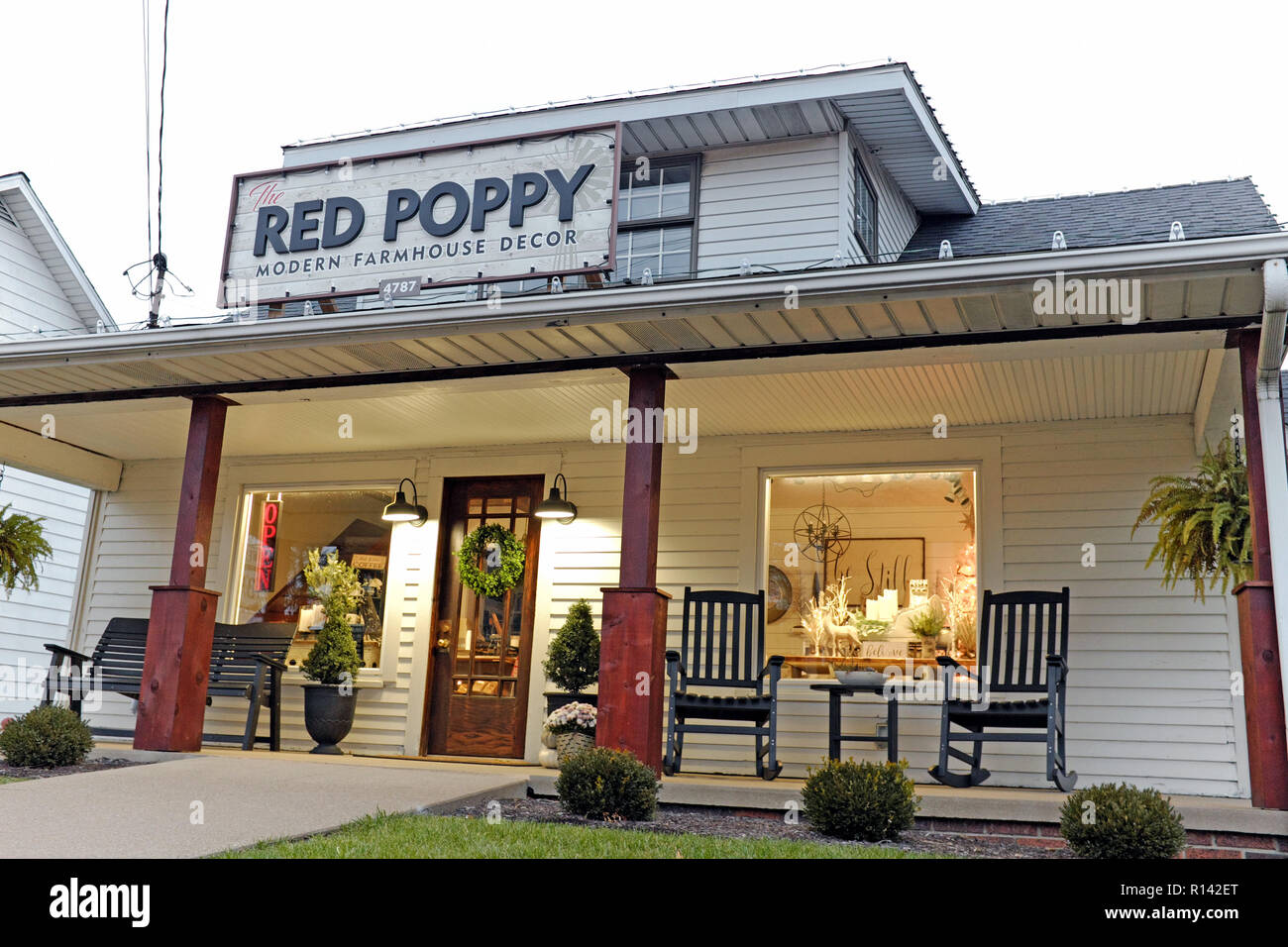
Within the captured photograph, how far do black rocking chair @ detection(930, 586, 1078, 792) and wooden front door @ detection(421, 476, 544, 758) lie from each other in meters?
3.10

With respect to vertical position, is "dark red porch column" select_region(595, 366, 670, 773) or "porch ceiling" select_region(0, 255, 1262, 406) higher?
"porch ceiling" select_region(0, 255, 1262, 406)

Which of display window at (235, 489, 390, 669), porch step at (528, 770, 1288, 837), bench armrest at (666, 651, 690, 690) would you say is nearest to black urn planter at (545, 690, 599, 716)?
bench armrest at (666, 651, 690, 690)

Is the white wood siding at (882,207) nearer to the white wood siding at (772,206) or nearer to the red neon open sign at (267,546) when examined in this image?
the white wood siding at (772,206)

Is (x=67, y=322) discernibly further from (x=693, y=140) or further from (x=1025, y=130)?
(x=1025, y=130)

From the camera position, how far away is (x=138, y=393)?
263 inches

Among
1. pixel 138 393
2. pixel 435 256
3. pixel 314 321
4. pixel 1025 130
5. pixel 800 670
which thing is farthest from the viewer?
pixel 1025 130

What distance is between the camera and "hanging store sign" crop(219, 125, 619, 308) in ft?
19.3

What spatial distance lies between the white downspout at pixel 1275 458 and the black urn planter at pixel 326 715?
19.1ft

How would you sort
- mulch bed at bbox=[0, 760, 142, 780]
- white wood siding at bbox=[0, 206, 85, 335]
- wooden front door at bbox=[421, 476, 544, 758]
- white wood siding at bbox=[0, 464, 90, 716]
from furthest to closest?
white wood siding at bbox=[0, 206, 85, 335] < white wood siding at bbox=[0, 464, 90, 716] < wooden front door at bbox=[421, 476, 544, 758] < mulch bed at bbox=[0, 760, 142, 780]

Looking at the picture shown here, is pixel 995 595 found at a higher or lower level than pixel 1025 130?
lower

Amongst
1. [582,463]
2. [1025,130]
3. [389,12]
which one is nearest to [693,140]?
[582,463]

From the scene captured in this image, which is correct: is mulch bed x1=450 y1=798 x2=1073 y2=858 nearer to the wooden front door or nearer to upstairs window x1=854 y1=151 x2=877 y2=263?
the wooden front door

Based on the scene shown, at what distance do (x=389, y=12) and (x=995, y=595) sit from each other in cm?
1844
